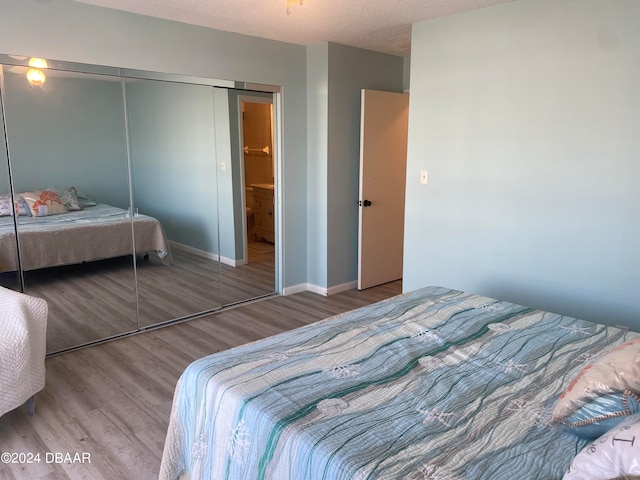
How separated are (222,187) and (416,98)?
6.08 feet

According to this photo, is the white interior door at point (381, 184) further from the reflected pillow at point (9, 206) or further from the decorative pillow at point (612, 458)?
the decorative pillow at point (612, 458)

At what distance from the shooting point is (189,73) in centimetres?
372

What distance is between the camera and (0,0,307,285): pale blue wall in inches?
118

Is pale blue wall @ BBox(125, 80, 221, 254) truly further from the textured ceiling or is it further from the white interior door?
the white interior door

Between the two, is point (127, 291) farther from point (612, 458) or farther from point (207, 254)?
point (612, 458)

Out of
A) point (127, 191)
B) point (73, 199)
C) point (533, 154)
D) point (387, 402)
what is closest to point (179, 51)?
point (127, 191)

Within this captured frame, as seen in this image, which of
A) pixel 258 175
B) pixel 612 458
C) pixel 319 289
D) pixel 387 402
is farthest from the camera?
pixel 319 289

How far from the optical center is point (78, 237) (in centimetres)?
349

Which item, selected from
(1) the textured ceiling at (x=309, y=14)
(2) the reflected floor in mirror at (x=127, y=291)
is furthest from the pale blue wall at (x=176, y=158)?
(1) the textured ceiling at (x=309, y=14)

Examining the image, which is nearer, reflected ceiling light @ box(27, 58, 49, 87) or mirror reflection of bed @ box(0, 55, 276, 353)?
reflected ceiling light @ box(27, 58, 49, 87)

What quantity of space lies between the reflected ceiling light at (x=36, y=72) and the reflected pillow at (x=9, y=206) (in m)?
0.77

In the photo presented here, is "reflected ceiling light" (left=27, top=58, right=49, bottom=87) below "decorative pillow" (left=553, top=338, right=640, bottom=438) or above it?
above

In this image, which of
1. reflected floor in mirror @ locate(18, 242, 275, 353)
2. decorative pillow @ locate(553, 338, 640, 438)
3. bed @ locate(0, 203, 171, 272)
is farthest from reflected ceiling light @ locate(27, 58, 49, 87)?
decorative pillow @ locate(553, 338, 640, 438)

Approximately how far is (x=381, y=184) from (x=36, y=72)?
3.15m
